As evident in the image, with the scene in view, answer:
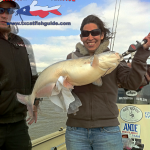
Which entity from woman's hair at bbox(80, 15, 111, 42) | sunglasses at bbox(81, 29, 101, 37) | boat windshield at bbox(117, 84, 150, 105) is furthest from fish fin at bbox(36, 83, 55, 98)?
boat windshield at bbox(117, 84, 150, 105)

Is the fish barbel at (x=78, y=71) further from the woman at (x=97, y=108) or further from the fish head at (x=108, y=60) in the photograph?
the woman at (x=97, y=108)

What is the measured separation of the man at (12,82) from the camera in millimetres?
1828

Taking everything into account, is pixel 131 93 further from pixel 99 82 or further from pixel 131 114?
pixel 99 82

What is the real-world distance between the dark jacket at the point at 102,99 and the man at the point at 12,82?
23.4 inches

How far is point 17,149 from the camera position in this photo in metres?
1.90

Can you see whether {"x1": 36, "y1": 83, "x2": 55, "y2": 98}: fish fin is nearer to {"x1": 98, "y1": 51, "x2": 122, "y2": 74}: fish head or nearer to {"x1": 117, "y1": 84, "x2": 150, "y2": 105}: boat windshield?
{"x1": 98, "y1": 51, "x2": 122, "y2": 74}: fish head

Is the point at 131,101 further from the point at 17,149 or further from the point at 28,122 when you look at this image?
the point at 17,149

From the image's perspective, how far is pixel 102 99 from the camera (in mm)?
1617

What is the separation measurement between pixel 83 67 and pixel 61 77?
0.78ft

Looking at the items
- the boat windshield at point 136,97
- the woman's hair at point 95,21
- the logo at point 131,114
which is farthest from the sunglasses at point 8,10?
the logo at point 131,114

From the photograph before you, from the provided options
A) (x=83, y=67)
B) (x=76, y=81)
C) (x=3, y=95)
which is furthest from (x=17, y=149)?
(x=83, y=67)

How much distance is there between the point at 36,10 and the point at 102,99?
1.44 meters

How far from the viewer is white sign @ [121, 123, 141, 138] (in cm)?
254

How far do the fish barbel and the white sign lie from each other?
139 cm
